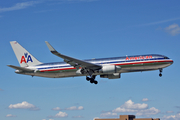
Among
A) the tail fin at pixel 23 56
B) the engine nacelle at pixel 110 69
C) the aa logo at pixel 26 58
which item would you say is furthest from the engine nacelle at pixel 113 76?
the aa logo at pixel 26 58

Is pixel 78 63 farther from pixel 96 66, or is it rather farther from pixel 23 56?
pixel 23 56

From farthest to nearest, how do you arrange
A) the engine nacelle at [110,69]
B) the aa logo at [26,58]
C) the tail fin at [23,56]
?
the aa logo at [26,58] < the tail fin at [23,56] < the engine nacelle at [110,69]

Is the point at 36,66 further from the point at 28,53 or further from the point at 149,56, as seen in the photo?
the point at 149,56

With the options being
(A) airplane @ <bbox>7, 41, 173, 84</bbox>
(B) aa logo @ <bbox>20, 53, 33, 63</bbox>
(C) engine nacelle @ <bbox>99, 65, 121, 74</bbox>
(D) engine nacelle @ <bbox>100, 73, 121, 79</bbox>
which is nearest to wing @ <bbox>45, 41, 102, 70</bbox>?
(A) airplane @ <bbox>7, 41, 173, 84</bbox>

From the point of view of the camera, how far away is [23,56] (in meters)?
71.4

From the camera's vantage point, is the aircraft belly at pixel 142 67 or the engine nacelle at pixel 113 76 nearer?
the aircraft belly at pixel 142 67

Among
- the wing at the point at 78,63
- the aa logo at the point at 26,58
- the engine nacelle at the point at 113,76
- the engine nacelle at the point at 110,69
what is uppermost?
the aa logo at the point at 26,58

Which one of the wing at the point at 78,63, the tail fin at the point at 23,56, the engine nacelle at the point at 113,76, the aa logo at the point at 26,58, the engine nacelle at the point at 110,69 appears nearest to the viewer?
the wing at the point at 78,63

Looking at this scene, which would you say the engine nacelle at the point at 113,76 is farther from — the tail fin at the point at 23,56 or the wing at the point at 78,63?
the tail fin at the point at 23,56

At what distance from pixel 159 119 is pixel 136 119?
1057cm

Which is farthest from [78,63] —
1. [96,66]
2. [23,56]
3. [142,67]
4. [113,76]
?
[23,56]

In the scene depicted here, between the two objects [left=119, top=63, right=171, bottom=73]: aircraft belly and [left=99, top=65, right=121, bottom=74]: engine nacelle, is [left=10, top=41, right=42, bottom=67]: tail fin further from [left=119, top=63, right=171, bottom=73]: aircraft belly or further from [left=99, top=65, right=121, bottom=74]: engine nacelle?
[left=119, top=63, right=171, bottom=73]: aircraft belly

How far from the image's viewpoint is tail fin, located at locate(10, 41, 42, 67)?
2756 inches

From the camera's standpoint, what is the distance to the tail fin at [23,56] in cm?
7000
